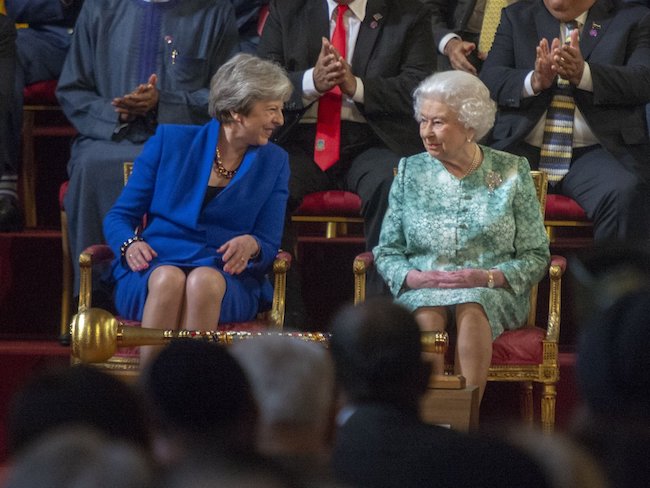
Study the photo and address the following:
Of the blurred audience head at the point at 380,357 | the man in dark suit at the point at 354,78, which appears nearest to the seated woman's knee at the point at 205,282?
the man in dark suit at the point at 354,78

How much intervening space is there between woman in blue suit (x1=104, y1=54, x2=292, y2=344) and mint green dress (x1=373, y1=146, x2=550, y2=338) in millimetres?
355

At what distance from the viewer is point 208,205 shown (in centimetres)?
369

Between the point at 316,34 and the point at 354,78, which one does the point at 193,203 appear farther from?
the point at 316,34

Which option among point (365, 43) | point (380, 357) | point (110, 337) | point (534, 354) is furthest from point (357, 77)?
point (380, 357)

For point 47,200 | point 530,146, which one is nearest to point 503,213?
point 530,146

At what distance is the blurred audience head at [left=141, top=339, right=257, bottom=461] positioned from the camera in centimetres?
122

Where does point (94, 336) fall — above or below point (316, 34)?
below

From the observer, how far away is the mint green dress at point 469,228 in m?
3.63

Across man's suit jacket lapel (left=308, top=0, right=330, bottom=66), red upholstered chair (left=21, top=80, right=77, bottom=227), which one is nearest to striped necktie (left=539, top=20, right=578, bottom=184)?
man's suit jacket lapel (left=308, top=0, right=330, bottom=66)

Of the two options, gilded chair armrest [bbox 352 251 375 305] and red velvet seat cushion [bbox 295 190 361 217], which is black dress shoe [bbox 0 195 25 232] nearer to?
red velvet seat cushion [bbox 295 190 361 217]

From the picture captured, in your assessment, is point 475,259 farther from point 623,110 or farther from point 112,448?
point 112,448

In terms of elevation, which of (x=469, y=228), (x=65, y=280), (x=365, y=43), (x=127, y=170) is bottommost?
(x=65, y=280)

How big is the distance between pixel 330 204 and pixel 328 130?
27 centimetres

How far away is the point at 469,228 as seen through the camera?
366 cm
